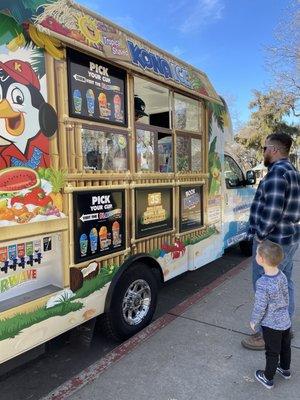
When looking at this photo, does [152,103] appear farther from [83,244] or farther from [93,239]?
[83,244]

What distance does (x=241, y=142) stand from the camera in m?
39.8

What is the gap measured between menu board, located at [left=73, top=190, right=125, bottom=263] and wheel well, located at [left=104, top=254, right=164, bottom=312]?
177mm

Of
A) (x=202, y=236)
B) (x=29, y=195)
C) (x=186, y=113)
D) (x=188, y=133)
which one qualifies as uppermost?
(x=186, y=113)

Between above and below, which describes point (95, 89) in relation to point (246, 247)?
above

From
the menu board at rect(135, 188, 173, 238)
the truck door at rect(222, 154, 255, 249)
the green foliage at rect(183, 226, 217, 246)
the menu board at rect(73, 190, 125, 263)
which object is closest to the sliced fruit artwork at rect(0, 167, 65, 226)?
the menu board at rect(73, 190, 125, 263)

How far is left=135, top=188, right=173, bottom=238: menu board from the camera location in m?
3.66

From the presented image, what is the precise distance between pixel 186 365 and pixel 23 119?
2.35 m

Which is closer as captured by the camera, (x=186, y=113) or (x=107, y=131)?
(x=107, y=131)

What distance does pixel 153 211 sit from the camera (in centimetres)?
385

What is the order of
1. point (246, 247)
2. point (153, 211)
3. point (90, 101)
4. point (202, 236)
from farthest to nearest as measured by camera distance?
point (246, 247), point (202, 236), point (153, 211), point (90, 101)

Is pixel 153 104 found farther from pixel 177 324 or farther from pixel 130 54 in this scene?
pixel 177 324

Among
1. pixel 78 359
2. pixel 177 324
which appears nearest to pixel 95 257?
pixel 78 359

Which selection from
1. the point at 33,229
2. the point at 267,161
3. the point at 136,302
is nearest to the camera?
the point at 33,229

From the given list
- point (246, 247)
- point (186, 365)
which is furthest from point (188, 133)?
point (246, 247)
